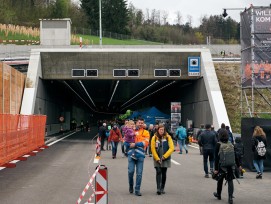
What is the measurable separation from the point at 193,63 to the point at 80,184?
27128mm

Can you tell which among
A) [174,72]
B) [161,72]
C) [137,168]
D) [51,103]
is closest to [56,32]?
[51,103]

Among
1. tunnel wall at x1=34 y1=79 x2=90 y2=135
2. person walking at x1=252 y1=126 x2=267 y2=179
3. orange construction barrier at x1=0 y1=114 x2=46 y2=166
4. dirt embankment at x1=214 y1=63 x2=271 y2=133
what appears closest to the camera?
person walking at x1=252 y1=126 x2=267 y2=179

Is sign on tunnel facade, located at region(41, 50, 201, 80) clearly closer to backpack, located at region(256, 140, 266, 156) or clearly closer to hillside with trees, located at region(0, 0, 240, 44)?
backpack, located at region(256, 140, 266, 156)

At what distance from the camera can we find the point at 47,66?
39.6m

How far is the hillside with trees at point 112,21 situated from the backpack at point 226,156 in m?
104

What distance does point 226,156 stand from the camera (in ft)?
34.5

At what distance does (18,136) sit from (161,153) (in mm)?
12613

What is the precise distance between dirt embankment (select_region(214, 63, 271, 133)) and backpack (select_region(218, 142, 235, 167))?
25.0m

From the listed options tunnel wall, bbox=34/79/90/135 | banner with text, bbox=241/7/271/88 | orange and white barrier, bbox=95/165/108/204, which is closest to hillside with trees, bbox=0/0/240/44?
tunnel wall, bbox=34/79/90/135

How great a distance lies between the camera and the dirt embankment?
122 ft

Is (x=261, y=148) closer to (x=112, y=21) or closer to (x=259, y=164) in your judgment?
(x=259, y=164)

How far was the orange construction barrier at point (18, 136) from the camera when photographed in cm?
1898

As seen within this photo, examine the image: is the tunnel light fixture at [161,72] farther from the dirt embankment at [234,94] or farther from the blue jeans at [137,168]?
the blue jeans at [137,168]

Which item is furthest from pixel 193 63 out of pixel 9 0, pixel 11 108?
pixel 9 0
